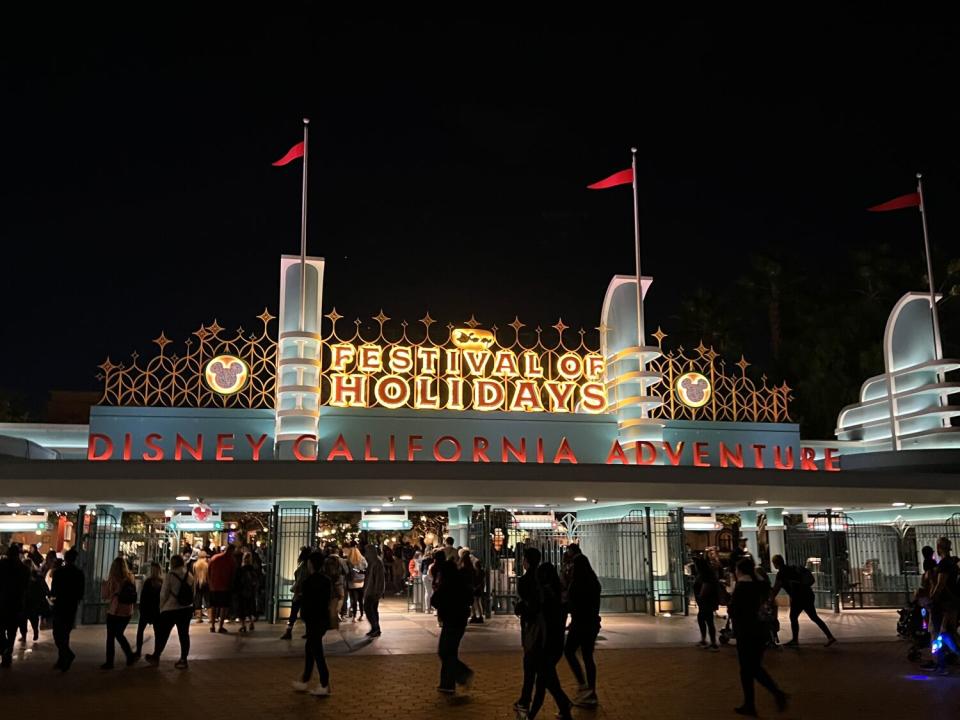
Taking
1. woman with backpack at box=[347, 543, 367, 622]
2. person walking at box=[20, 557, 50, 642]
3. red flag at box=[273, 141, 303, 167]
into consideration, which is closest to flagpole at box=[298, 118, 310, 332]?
red flag at box=[273, 141, 303, 167]

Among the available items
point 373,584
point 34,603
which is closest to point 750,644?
point 373,584

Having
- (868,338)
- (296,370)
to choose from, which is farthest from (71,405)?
(868,338)

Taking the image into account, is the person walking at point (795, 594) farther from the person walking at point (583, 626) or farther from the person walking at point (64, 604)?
the person walking at point (64, 604)

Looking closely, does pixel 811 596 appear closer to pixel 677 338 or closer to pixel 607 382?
pixel 607 382

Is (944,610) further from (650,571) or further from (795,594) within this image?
(650,571)

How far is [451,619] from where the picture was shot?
10.9m

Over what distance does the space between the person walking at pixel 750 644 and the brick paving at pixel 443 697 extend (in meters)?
0.25

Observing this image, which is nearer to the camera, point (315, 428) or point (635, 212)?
point (315, 428)

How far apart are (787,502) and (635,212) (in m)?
9.60

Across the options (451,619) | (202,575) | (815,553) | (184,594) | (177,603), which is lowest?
(451,619)

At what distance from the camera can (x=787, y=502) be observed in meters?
24.8

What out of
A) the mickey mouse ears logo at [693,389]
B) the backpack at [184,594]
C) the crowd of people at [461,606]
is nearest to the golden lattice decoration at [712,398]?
the mickey mouse ears logo at [693,389]

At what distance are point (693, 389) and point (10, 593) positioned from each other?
65.5ft

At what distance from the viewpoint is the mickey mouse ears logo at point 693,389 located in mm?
27734
